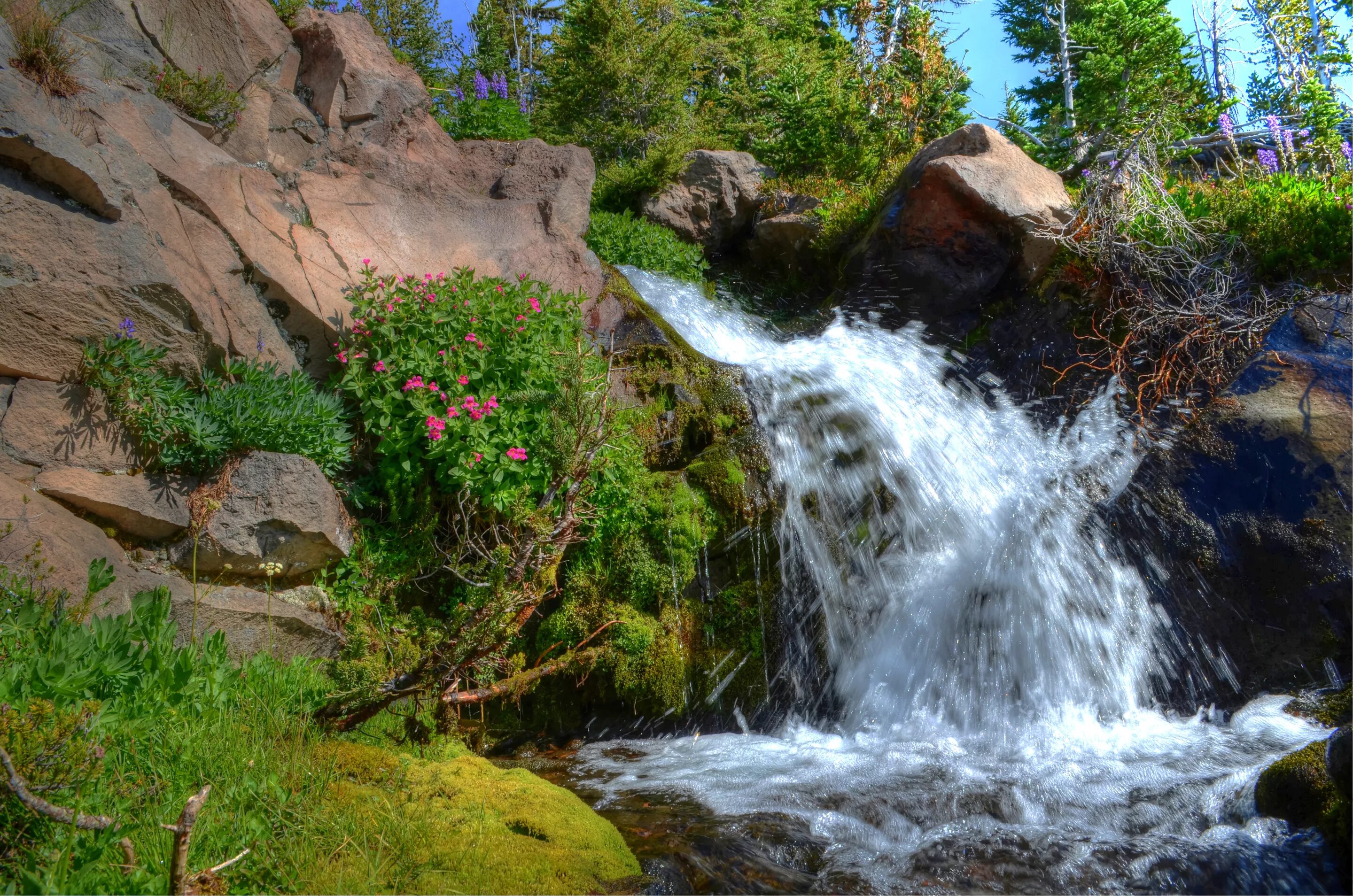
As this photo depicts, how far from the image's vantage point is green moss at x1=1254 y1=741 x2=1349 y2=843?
3.36 meters

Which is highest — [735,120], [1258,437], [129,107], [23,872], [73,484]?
[735,120]

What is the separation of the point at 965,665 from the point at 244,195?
21.4 feet

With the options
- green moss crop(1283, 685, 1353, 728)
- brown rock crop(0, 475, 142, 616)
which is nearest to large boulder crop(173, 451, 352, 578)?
brown rock crop(0, 475, 142, 616)

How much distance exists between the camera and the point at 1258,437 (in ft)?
19.2

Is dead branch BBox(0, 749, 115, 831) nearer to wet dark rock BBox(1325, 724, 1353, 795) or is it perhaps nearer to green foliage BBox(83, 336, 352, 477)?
green foliage BBox(83, 336, 352, 477)

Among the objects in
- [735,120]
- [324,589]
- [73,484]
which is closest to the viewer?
[73,484]

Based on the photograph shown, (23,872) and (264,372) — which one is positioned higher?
(264,372)

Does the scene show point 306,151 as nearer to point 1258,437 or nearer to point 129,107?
point 129,107

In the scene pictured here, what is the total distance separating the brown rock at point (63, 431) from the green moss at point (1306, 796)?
635 centimetres

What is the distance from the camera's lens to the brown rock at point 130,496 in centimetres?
480

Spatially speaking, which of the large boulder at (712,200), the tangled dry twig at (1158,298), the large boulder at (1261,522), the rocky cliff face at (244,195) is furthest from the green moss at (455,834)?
the large boulder at (712,200)

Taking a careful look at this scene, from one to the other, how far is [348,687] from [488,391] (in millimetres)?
2463

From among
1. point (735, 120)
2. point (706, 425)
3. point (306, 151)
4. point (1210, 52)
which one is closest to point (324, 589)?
point (706, 425)

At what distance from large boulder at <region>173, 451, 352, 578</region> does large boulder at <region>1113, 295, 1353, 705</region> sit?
561 centimetres
